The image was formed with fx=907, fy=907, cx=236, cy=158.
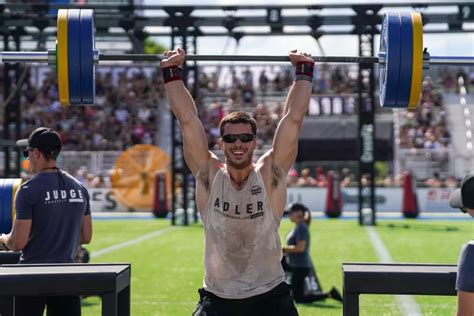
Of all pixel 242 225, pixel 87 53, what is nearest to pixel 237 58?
pixel 87 53

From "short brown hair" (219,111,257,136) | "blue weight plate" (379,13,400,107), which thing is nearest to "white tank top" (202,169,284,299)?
"short brown hair" (219,111,257,136)

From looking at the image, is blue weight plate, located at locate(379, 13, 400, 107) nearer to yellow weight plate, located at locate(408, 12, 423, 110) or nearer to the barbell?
the barbell

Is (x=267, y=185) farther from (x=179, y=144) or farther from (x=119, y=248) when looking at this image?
(x=179, y=144)

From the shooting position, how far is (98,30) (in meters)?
22.4

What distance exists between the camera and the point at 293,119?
5211 mm

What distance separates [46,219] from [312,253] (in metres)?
10.1

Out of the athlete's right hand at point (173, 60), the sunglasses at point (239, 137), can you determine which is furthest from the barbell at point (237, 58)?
the sunglasses at point (239, 137)

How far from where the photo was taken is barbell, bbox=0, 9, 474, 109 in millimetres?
6637

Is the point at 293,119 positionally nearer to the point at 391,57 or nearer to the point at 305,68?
the point at 305,68

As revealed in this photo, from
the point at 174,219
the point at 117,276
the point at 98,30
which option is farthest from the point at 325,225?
the point at 117,276

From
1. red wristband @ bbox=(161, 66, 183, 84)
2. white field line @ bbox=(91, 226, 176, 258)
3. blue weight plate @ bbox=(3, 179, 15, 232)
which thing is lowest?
white field line @ bbox=(91, 226, 176, 258)

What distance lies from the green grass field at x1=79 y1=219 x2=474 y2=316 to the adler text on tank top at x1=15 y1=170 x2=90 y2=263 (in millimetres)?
3769

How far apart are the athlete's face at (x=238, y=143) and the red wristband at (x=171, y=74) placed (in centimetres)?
65

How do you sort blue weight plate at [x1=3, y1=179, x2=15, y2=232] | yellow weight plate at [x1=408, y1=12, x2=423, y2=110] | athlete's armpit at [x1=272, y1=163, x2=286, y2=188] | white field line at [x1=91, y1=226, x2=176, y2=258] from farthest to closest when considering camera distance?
white field line at [x1=91, y1=226, x2=176, y2=258] → blue weight plate at [x1=3, y1=179, x2=15, y2=232] → yellow weight plate at [x1=408, y1=12, x2=423, y2=110] → athlete's armpit at [x1=272, y1=163, x2=286, y2=188]
